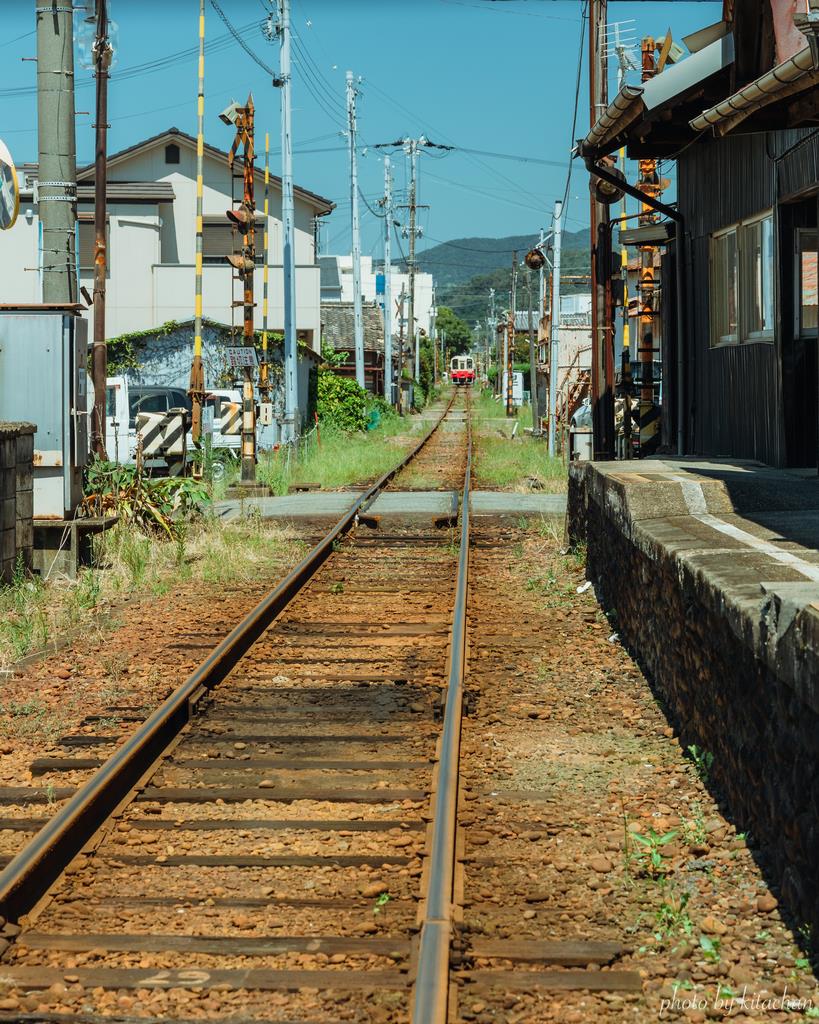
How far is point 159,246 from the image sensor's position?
131 feet

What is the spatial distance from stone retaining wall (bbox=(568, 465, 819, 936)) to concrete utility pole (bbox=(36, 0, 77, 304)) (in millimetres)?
6448

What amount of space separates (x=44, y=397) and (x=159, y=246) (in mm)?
28510

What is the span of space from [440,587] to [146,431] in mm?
10574

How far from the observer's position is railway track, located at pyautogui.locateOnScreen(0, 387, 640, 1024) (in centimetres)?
405

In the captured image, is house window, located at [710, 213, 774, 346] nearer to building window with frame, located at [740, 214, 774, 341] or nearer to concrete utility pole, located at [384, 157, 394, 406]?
building window with frame, located at [740, 214, 774, 341]

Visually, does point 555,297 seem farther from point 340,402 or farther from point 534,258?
point 340,402

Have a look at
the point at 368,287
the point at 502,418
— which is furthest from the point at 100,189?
the point at 368,287

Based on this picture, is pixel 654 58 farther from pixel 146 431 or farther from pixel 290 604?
pixel 290 604

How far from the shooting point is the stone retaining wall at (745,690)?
4.41 m

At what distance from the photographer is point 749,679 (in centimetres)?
532

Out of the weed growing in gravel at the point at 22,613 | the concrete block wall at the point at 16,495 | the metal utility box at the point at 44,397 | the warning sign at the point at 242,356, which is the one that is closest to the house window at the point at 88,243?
the warning sign at the point at 242,356

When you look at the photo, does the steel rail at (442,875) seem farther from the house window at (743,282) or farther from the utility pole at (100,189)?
the utility pole at (100,189)

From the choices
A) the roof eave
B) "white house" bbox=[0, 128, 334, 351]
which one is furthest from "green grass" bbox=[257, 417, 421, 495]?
the roof eave

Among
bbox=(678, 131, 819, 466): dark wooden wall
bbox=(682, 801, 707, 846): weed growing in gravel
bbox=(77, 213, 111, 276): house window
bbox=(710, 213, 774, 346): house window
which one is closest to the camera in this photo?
bbox=(682, 801, 707, 846): weed growing in gravel
